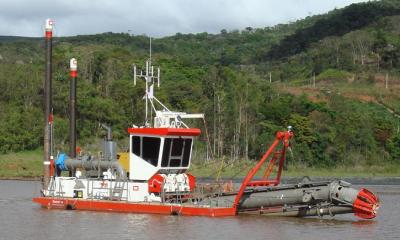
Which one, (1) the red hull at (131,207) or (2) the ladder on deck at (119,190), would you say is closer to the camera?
(1) the red hull at (131,207)

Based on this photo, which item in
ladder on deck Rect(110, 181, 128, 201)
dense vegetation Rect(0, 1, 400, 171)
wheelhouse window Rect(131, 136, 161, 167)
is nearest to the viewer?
wheelhouse window Rect(131, 136, 161, 167)

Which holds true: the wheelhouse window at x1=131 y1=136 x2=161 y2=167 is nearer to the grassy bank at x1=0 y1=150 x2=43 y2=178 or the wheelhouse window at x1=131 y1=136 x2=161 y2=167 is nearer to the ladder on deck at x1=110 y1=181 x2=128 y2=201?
the ladder on deck at x1=110 y1=181 x2=128 y2=201

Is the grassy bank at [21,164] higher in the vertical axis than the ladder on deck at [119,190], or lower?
lower

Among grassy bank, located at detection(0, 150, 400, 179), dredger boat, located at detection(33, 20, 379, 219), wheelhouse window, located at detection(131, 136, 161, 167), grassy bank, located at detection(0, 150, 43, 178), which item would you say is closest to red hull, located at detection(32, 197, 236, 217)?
dredger boat, located at detection(33, 20, 379, 219)

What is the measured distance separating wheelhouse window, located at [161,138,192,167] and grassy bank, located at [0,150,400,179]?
3789cm

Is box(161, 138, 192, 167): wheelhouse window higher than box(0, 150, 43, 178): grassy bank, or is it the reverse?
box(161, 138, 192, 167): wheelhouse window

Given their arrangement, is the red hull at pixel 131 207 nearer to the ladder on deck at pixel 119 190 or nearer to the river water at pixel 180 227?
the river water at pixel 180 227

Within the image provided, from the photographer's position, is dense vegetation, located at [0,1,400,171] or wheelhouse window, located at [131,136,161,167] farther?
dense vegetation, located at [0,1,400,171]

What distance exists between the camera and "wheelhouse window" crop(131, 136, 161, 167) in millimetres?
35812

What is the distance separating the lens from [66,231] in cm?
3231

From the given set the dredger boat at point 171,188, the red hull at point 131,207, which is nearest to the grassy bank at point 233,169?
the red hull at point 131,207

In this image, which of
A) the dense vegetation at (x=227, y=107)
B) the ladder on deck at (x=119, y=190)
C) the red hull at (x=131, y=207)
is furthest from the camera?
the dense vegetation at (x=227, y=107)

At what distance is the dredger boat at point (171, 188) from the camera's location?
33656 millimetres

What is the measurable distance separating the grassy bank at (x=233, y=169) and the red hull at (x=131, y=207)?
36.4 m
